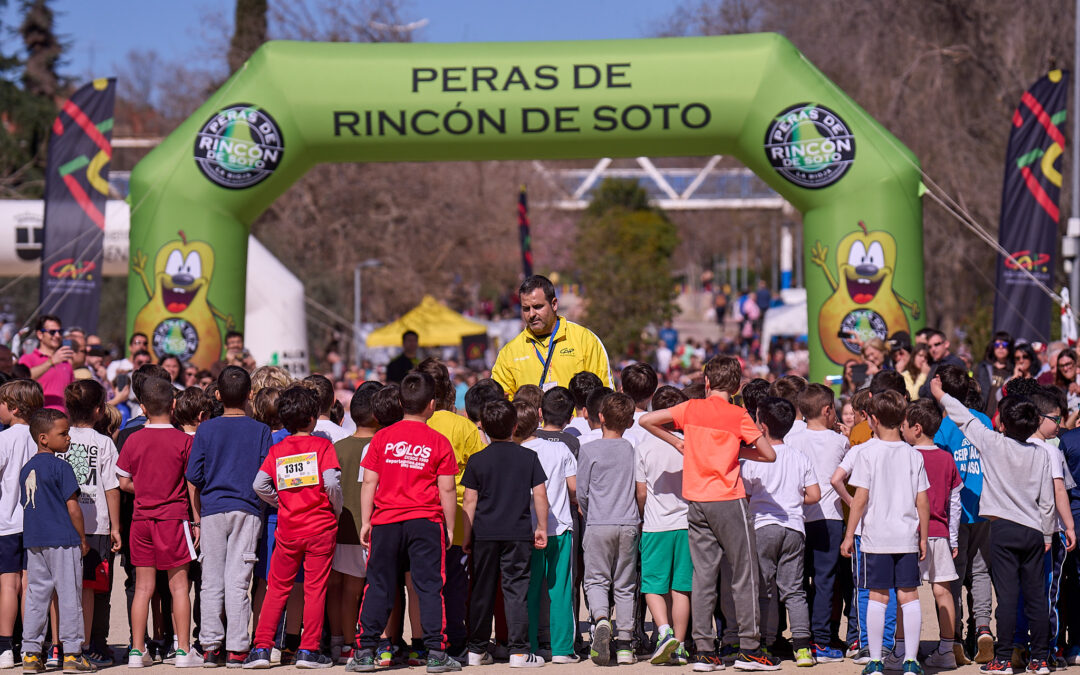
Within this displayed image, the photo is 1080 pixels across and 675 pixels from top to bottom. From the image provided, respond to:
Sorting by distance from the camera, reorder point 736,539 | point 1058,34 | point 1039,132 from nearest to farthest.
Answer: point 736,539
point 1039,132
point 1058,34

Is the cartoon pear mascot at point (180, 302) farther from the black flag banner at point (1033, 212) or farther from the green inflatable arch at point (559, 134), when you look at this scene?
the black flag banner at point (1033, 212)

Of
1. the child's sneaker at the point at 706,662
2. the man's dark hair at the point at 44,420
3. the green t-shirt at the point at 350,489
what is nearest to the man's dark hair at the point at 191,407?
the man's dark hair at the point at 44,420

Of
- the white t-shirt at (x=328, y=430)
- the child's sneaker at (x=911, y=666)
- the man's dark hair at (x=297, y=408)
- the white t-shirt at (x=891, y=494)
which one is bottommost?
the child's sneaker at (x=911, y=666)

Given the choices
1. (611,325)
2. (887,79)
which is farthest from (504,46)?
(611,325)

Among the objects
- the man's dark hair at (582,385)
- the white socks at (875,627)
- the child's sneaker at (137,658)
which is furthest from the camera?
the man's dark hair at (582,385)

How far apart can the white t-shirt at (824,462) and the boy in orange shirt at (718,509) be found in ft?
1.52

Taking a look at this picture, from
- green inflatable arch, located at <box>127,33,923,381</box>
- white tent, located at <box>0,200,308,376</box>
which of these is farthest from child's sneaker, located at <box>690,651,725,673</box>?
white tent, located at <box>0,200,308,376</box>

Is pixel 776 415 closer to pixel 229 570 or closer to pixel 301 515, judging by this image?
pixel 301 515

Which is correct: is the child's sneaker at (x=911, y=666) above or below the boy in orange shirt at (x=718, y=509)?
below

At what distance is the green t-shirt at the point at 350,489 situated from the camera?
22.1 ft

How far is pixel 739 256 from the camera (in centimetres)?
7544

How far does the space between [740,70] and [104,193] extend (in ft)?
21.0

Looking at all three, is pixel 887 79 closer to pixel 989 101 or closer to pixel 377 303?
pixel 989 101

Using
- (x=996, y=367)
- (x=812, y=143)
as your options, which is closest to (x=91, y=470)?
(x=996, y=367)
